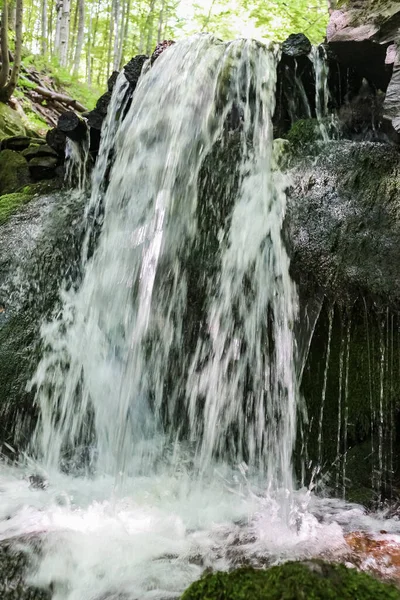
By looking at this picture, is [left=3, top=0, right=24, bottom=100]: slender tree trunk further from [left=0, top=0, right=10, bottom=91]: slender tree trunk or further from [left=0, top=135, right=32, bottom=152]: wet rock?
[left=0, top=135, right=32, bottom=152]: wet rock

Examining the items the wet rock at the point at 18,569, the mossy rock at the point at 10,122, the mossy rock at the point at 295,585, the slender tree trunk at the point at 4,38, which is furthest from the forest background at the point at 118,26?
the mossy rock at the point at 295,585

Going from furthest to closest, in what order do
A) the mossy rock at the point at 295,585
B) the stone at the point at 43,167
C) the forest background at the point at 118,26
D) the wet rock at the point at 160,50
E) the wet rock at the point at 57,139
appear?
the forest background at the point at 118,26
the stone at the point at 43,167
the wet rock at the point at 57,139
the wet rock at the point at 160,50
the mossy rock at the point at 295,585

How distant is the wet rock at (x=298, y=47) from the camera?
5.03 meters

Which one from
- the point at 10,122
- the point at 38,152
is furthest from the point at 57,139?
the point at 10,122

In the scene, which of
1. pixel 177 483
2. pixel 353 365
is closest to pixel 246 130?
pixel 353 365

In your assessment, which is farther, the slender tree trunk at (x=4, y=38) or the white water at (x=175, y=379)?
Answer: the slender tree trunk at (x=4, y=38)

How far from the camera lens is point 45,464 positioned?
3.97 metres

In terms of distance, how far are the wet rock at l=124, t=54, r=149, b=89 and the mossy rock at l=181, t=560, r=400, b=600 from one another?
5.46 m

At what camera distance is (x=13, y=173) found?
6.55 meters

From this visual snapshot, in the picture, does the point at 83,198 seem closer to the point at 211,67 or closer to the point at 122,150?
the point at 122,150

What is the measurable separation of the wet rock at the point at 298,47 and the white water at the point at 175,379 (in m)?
0.21

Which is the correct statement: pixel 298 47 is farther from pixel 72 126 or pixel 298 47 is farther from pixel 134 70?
pixel 72 126

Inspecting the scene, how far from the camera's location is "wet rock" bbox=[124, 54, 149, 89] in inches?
225

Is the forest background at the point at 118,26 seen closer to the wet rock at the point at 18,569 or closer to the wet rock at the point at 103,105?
the wet rock at the point at 103,105
